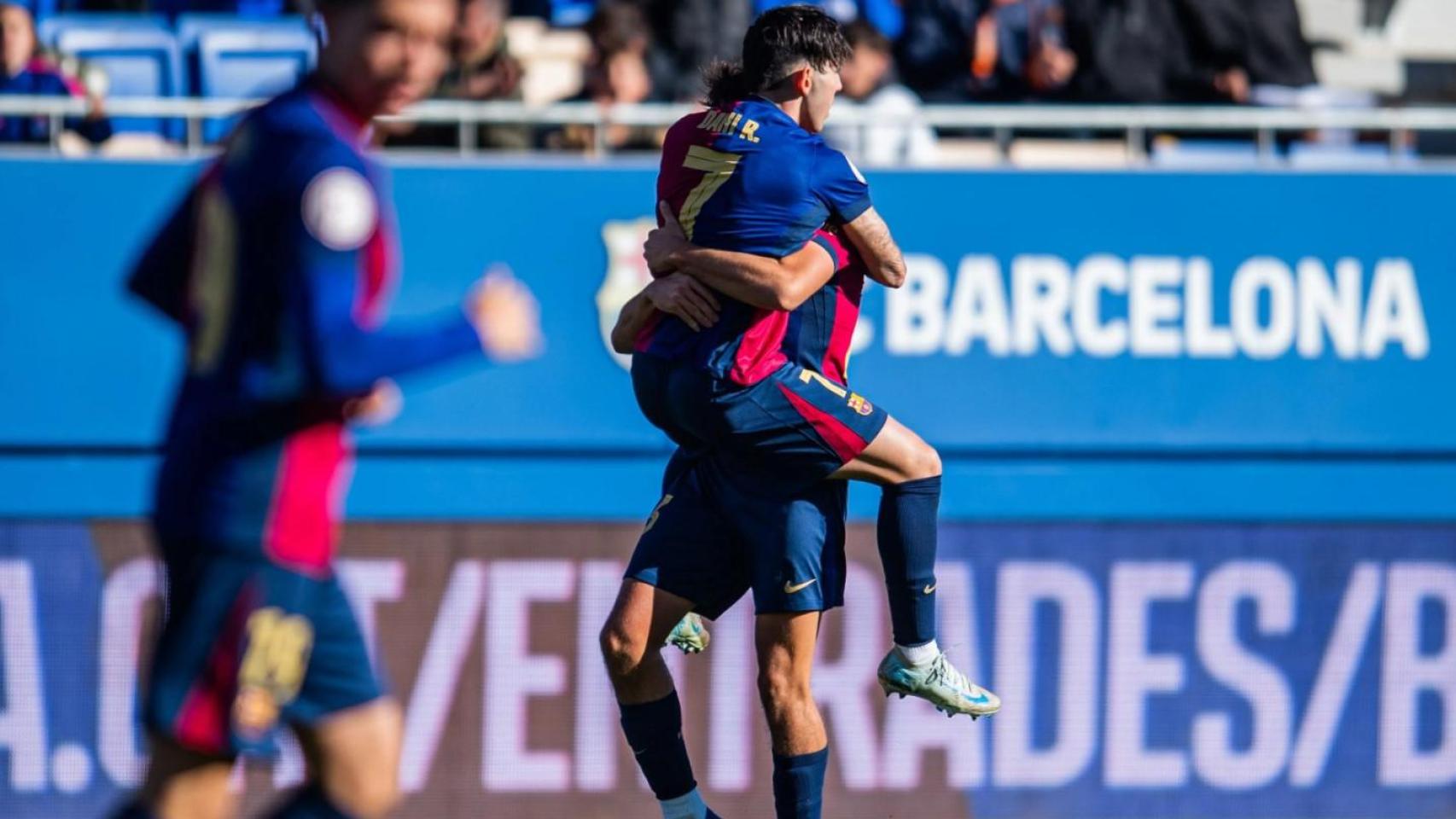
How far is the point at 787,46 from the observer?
4758 millimetres

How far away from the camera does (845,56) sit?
4.83 meters

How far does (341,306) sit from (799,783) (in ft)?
7.59

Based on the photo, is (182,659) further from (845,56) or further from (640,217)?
(640,217)

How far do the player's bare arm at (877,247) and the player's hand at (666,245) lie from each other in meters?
0.41

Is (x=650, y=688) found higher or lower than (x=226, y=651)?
lower

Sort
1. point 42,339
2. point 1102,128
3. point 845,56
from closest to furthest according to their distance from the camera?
point 845,56 < point 42,339 < point 1102,128

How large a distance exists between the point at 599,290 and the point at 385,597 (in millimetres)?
1346

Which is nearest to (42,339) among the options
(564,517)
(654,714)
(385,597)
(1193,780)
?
(385,597)

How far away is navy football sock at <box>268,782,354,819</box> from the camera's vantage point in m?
3.43

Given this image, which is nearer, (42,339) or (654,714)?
(654,714)

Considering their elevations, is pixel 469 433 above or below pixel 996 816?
above

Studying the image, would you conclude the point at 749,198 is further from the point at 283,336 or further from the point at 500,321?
the point at 283,336

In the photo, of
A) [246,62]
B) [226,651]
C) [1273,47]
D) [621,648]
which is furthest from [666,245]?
[1273,47]

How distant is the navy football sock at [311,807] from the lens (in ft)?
11.3
